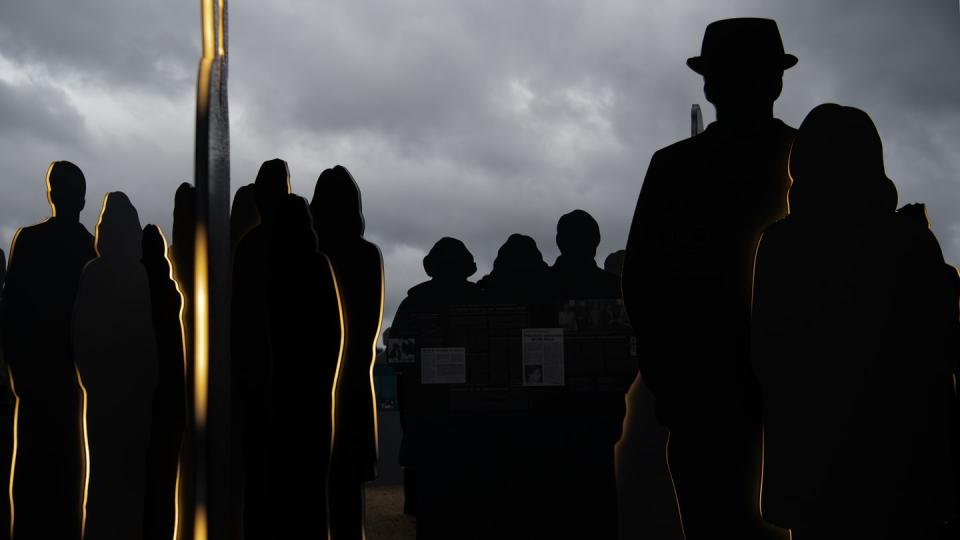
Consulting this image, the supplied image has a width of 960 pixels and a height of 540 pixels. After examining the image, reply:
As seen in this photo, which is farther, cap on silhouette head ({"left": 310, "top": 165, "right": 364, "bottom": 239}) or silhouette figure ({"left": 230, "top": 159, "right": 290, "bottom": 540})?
cap on silhouette head ({"left": 310, "top": 165, "right": 364, "bottom": 239})

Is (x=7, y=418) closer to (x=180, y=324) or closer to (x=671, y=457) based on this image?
(x=180, y=324)

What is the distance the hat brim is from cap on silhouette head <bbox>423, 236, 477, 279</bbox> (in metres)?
2.45

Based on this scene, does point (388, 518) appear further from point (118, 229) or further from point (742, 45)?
point (742, 45)

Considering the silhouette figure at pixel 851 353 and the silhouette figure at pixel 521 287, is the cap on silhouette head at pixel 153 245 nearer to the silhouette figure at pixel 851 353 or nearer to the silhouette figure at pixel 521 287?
the silhouette figure at pixel 521 287

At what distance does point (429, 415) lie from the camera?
454cm

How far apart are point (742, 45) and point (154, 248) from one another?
2.26 m

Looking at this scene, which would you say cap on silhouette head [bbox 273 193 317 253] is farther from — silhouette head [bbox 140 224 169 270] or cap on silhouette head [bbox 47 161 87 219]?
cap on silhouette head [bbox 47 161 87 219]

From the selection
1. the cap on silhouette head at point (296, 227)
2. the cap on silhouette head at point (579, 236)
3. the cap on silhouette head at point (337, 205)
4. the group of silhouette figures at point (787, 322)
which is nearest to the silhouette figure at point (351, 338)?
the cap on silhouette head at point (337, 205)

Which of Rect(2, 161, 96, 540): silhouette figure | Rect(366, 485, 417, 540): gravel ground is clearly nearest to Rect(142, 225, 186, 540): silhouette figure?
Rect(2, 161, 96, 540): silhouette figure

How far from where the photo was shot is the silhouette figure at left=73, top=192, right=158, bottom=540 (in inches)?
146

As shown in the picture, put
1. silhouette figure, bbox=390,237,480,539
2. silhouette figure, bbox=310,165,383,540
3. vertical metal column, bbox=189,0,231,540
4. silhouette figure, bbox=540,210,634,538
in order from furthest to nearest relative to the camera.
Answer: silhouette figure, bbox=390,237,480,539, silhouette figure, bbox=540,210,634,538, silhouette figure, bbox=310,165,383,540, vertical metal column, bbox=189,0,231,540

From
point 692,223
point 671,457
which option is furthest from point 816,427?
point 692,223

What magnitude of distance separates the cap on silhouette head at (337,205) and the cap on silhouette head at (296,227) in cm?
42

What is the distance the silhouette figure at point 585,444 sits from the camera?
4359mm
